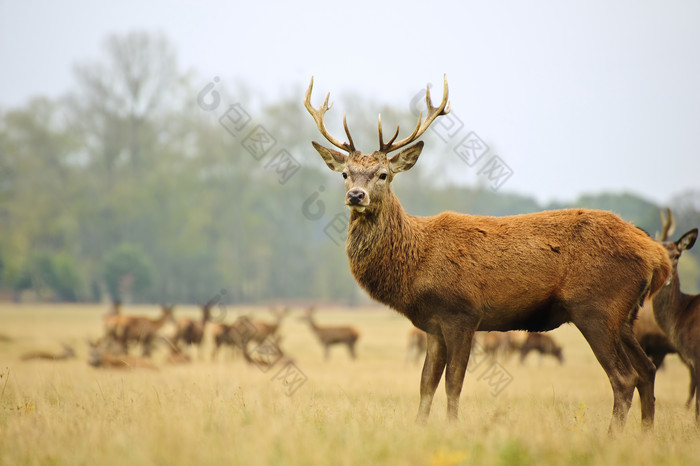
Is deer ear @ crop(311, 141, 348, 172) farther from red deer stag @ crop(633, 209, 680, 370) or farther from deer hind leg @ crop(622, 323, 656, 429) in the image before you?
red deer stag @ crop(633, 209, 680, 370)

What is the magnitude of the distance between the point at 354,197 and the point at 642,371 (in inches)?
115

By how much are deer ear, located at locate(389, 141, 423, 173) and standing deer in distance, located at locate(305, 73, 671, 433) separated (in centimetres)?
23

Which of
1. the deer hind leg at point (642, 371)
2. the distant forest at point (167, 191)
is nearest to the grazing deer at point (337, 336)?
the deer hind leg at point (642, 371)

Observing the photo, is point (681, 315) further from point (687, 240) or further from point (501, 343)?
point (501, 343)

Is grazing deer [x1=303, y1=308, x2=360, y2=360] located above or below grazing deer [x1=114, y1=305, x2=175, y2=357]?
below

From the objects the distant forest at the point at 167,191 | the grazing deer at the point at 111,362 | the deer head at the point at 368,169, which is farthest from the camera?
the distant forest at the point at 167,191

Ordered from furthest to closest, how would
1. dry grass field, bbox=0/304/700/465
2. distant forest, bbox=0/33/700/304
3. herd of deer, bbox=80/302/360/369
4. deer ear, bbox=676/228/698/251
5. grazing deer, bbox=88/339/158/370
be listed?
1. distant forest, bbox=0/33/700/304
2. herd of deer, bbox=80/302/360/369
3. grazing deer, bbox=88/339/158/370
4. deer ear, bbox=676/228/698/251
5. dry grass field, bbox=0/304/700/465

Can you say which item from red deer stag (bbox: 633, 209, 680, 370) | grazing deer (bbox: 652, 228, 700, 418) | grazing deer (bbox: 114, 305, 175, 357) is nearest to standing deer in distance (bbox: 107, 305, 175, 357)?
grazing deer (bbox: 114, 305, 175, 357)

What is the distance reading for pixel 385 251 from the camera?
6.14m

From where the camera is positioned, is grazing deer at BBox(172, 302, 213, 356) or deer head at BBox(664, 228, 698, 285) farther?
grazing deer at BBox(172, 302, 213, 356)

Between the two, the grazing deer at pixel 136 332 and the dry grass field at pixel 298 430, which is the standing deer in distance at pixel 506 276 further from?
the grazing deer at pixel 136 332

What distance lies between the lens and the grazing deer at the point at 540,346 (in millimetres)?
16312

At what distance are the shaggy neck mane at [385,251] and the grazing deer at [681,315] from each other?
3.13 m

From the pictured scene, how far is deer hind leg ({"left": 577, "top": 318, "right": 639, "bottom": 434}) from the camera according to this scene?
5660mm
